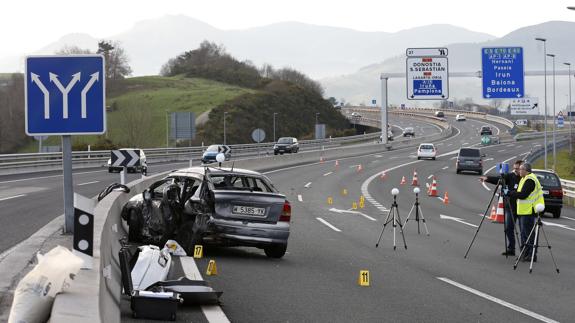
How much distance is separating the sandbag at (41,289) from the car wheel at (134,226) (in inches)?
334

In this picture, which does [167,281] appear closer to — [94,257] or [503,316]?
[94,257]

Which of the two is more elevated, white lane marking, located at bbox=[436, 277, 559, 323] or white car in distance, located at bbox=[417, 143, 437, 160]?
white car in distance, located at bbox=[417, 143, 437, 160]

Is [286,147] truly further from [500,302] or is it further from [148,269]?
[148,269]

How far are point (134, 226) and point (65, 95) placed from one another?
511 centimetres

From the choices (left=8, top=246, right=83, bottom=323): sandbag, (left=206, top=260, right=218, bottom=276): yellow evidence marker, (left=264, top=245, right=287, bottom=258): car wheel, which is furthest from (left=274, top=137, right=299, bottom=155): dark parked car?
(left=8, top=246, right=83, bottom=323): sandbag

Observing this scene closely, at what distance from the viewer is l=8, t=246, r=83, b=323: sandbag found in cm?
536

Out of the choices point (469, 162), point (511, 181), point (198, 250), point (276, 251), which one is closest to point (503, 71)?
point (469, 162)

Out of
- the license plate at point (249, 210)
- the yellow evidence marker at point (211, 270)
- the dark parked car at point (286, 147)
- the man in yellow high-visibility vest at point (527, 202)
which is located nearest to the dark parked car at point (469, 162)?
the dark parked car at point (286, 147)

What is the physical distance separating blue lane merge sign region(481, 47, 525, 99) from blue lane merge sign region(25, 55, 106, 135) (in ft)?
143

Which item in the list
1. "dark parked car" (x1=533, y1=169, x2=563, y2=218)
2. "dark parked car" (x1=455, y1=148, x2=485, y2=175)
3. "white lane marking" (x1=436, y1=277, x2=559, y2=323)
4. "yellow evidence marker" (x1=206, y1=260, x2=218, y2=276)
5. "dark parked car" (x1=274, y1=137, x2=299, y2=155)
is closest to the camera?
"white lane marking" (x1=436, y1=277, x2=559, y2=323)

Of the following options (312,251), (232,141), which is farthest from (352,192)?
(232,141)

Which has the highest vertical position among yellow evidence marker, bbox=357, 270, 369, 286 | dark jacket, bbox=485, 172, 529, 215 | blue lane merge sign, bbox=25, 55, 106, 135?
blue lane merge sign, bbox=25, 55, 106, 135

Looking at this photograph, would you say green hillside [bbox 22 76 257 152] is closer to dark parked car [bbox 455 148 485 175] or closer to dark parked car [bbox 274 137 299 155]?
dark parked car [bbox 274 137 299 155]

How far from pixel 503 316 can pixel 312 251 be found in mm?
6675
